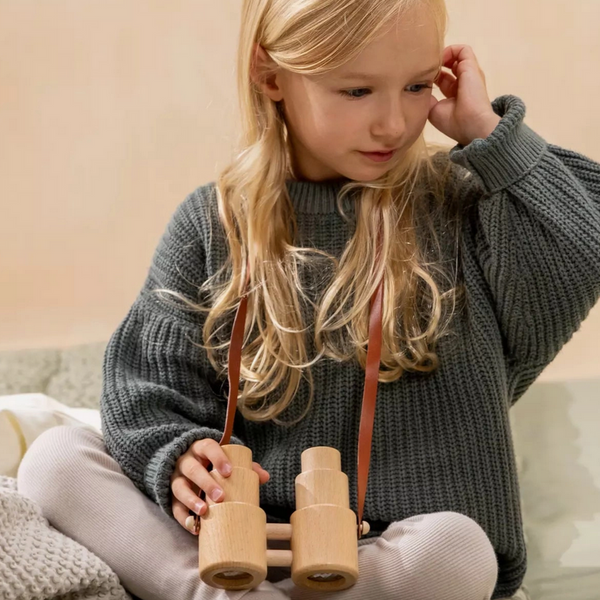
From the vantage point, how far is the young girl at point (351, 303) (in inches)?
41.4

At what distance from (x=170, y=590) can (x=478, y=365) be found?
0.42m

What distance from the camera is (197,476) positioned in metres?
0.99

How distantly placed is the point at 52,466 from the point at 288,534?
0.30 m

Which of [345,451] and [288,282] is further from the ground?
[288,282]

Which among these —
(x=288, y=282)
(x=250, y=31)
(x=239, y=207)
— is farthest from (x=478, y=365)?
(x=250, y=31)

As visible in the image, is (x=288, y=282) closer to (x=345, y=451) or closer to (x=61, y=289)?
(x=345, y=451)

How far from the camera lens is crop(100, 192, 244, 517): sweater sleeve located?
1103mm

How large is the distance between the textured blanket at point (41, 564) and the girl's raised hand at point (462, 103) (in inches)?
24.1

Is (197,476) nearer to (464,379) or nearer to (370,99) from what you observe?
(464,379)

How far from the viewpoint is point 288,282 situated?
1172mm

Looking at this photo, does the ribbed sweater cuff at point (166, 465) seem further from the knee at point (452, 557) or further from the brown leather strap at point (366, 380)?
the knee at point (452, 557)

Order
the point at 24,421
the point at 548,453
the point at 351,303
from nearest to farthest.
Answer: the point at 351,303, the point at 24,421, the point at 548,453

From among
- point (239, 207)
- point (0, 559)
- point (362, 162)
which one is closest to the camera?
point (0, 559)

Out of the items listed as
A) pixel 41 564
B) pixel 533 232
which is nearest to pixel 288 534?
pixel 41 564
